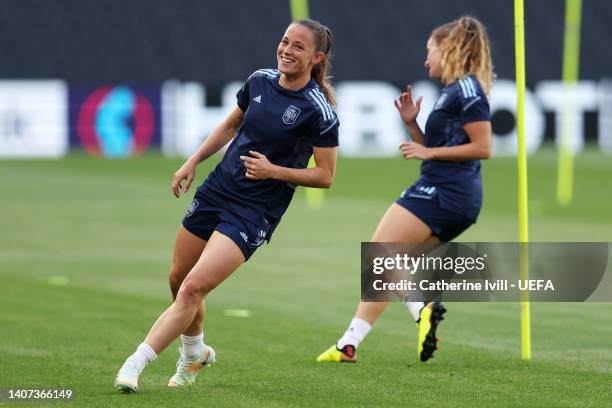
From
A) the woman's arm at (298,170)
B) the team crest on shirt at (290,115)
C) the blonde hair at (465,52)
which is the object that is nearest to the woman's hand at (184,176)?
the woman's arm at (298,170)

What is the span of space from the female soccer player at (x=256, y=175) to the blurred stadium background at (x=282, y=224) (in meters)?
0.53

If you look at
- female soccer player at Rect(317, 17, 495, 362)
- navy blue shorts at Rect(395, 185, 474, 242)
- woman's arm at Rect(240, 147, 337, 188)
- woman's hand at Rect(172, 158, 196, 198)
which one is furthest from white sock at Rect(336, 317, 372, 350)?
woman's hand at Rect(172, 158, 196, 198)

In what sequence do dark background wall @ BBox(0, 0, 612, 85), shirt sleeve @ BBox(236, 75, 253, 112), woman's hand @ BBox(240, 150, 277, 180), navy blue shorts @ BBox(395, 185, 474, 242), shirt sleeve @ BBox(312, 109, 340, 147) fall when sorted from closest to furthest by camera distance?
1. woman's hand @ BBox(240, 150, 277, 180)
2. shirt sleeve @ BBox(312, 109, 340, 147)
3. shirt sleeve @ BBox(236, 75, 253, 112)
4. navy blue shorts @ BBox(395, 185, 474, 242)
5. dark background wall @ BBox(0, 0, 612, 85)

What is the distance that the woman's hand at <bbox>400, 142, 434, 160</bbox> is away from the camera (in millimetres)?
8161

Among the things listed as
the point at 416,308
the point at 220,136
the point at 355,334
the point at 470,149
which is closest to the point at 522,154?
the point at 470,149

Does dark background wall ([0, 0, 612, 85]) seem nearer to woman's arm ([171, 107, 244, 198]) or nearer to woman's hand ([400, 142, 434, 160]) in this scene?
woman's hand ([400, 142, 434, 160])

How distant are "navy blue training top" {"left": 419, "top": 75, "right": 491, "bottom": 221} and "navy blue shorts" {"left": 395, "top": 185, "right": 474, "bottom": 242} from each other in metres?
0.04

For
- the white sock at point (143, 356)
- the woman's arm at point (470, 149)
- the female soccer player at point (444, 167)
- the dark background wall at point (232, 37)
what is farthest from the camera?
the dark background wall at point (232, 37)

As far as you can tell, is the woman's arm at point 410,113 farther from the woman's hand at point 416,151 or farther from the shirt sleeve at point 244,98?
the shirt sleeve at point 244,98

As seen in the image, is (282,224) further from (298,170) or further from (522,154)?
(298,170)

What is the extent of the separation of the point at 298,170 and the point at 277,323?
3.48m

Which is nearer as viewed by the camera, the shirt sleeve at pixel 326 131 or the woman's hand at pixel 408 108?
the shirt sleeve at pixel 326 131

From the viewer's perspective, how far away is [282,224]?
1906 centimetres

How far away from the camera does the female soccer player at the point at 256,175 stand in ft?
23.4
